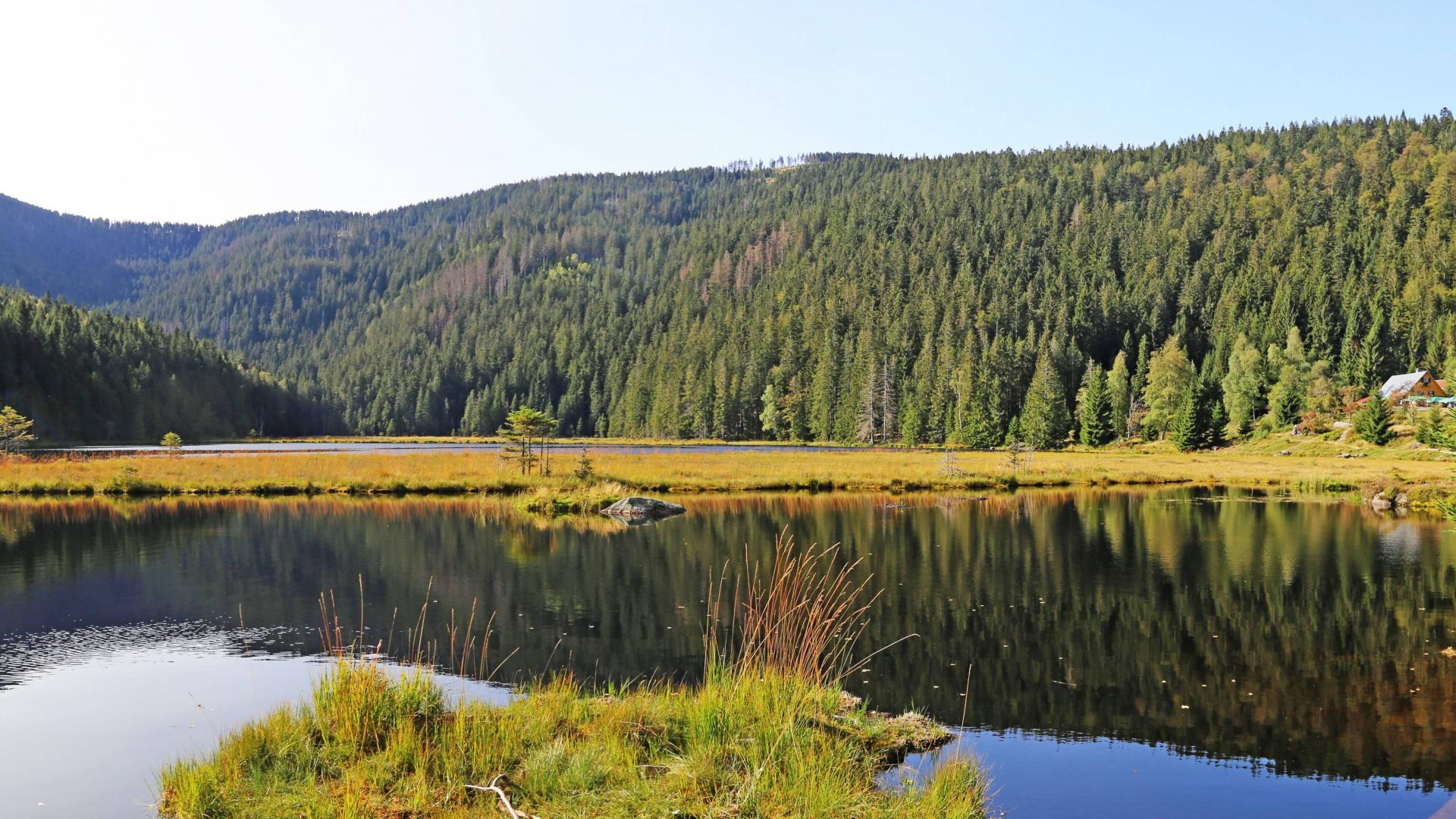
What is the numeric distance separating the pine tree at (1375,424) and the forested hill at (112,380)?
130710 mm

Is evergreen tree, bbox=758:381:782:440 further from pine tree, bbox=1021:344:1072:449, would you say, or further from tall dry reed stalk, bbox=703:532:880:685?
tall dry reed stalk, bbox=703:532:880:685

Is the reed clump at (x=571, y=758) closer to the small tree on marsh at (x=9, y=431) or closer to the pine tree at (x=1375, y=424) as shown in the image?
the small tree on marsh at (x=9, y=431)

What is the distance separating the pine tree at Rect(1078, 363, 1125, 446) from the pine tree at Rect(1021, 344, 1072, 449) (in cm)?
228

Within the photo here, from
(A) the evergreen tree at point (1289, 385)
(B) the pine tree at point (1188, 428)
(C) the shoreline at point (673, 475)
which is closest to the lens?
(C) the shoreline at point (673, 475)

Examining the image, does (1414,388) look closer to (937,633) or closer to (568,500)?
(568,500)

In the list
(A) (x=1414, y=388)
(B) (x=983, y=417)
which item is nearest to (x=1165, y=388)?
(B) (x=983, y=417)

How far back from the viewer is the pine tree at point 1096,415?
Answer: 102m

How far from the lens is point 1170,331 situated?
131750 mm

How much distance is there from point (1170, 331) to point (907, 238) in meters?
58.4

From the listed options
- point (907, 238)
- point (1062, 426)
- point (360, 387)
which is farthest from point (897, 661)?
point (360, 387)

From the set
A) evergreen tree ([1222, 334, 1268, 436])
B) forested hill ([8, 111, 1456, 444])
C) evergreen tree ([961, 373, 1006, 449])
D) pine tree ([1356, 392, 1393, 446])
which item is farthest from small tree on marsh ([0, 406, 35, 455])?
evergreen tree ([1222, 334, 1268, 436])

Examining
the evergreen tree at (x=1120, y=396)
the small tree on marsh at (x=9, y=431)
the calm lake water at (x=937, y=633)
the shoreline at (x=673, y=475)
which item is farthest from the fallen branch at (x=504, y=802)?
the evergreen tree at (x=1120, y=396)

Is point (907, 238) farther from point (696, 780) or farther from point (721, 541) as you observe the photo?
point (696, 780)

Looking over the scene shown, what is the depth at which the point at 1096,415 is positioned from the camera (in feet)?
337
